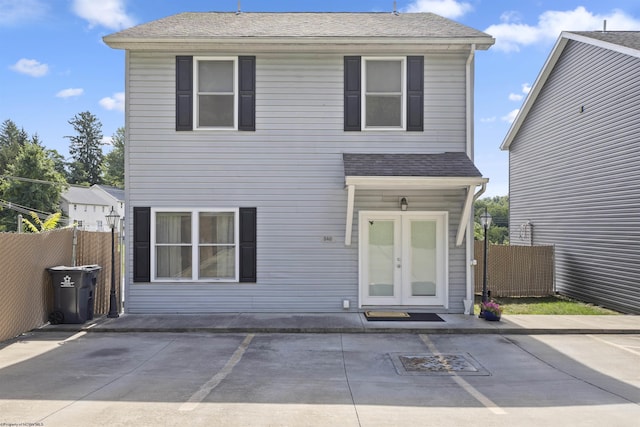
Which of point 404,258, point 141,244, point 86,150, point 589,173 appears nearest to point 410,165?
point 404,258

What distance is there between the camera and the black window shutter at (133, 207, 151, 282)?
987cm

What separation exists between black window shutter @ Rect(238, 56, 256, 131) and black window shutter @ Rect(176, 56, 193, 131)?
3.45 feet

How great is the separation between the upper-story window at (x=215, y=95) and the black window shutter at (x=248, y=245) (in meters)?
1.97

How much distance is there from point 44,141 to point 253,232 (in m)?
64.9

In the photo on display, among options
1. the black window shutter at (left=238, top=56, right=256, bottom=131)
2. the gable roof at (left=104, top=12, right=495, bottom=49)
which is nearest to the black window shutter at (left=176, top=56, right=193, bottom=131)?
the gable roof at (left=104, top=12, right=495, bottom=49)

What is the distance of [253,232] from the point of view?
9852 millimetres

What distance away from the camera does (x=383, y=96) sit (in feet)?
32.8

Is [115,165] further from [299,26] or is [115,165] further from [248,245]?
[248,245]

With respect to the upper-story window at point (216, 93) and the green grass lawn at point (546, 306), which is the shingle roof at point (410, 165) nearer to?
the upper-story window at point (216, 93)

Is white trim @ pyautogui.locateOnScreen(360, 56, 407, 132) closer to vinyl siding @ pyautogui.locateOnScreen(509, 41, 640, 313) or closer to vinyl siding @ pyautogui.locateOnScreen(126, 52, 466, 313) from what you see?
vinyl siding @ pyautogui.locateOnScreen(126, 52, 466, 313)

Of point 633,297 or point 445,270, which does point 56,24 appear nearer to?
point 445,270

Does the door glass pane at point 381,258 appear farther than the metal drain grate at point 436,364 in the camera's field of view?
Yes

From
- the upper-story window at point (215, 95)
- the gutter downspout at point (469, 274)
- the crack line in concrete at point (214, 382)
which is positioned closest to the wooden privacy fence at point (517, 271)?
the gutter downspout at point (469, 274)

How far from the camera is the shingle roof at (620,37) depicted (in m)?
11.6
